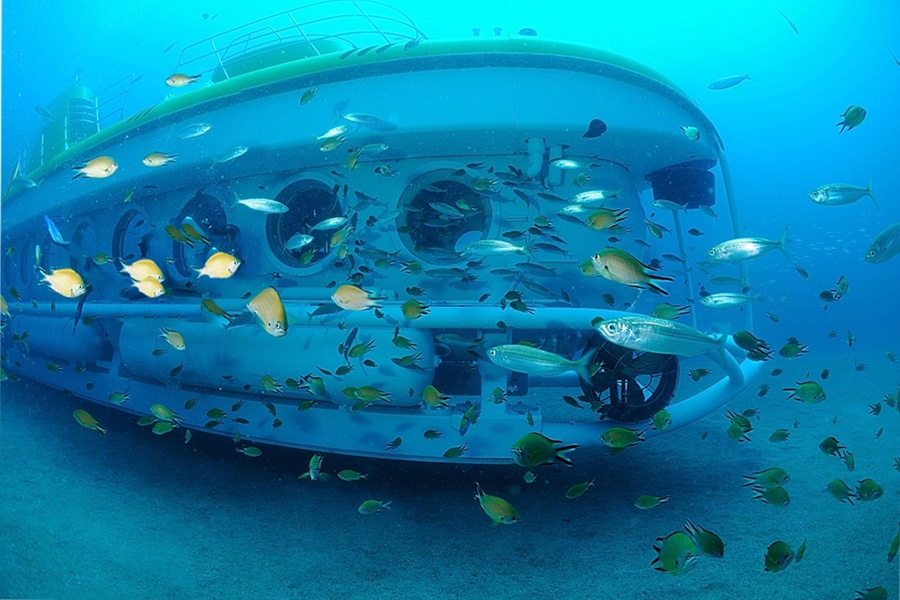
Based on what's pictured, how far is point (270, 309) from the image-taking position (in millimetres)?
2580

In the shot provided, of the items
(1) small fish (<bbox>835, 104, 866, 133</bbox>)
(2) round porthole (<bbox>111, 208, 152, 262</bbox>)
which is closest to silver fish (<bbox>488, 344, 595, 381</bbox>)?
(1) small fish (<bbox>835, 104, 866, 133</bbox>)

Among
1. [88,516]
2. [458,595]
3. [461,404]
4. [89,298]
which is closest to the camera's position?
[458,595]

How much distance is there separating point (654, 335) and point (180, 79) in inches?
182

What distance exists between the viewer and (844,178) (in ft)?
277

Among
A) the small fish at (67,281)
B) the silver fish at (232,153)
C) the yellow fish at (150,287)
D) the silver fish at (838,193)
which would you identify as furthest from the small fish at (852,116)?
the small fish at (67,281)

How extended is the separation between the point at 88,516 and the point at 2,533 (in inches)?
20.0

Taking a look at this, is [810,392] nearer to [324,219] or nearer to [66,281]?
[324,219]

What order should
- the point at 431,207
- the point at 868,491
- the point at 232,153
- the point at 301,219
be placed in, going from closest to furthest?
the point at 868,491, the point at 232,153, the point at 431,207, the point at 301,219

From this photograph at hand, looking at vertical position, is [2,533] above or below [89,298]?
below

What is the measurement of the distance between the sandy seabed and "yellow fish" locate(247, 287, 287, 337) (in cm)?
167

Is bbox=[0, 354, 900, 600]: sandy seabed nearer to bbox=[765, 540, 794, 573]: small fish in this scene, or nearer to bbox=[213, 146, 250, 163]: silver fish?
bbox=[765, 540, 794, 573]: small fish

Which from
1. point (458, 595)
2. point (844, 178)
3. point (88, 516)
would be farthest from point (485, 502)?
point (844, 178)

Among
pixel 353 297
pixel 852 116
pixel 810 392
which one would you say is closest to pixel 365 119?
pixel 353 297

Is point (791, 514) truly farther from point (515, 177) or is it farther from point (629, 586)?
point (515, 177)
